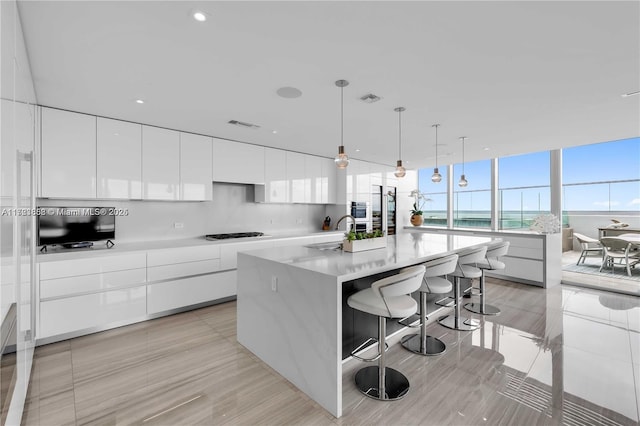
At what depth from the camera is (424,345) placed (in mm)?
2748

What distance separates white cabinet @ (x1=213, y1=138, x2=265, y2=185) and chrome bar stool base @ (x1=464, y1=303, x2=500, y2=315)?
142 inches

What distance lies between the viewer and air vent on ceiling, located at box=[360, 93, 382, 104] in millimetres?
2815

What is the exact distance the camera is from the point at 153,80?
249 centimetres

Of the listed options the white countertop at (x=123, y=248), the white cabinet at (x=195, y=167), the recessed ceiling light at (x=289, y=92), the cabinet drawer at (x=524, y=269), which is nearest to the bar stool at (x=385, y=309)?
the recessed ceiling light at (x=289, y=92)

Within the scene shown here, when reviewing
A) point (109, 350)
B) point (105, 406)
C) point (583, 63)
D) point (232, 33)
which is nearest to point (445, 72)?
point (583, 63)

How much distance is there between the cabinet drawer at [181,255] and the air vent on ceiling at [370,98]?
106 inches

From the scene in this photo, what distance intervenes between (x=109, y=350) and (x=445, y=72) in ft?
12.9

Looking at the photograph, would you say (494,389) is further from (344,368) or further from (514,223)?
(514,223)

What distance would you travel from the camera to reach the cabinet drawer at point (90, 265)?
2.83m

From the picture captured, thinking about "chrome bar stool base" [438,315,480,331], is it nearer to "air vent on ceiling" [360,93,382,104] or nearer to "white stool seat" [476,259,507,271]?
"white stool seat" [476,259,507,271]

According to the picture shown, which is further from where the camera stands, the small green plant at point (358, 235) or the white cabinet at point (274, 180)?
the white cabinet at point (274, 180)

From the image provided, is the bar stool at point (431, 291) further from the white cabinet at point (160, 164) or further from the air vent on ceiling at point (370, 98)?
the white cabinet at point (160, 164)

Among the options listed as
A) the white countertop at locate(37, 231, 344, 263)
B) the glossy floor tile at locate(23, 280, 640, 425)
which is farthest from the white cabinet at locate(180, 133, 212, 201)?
the glossy floor tile at locate(23, 280, 640, 425)

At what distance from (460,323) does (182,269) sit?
345 cm
